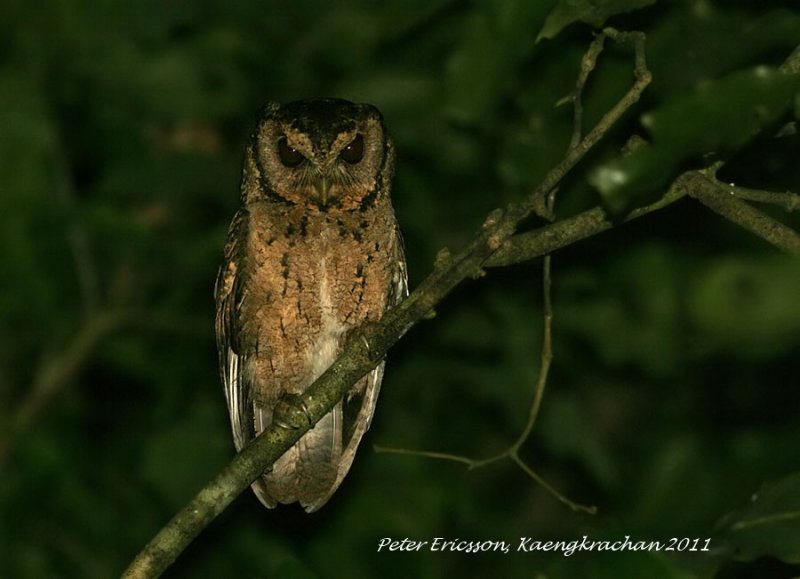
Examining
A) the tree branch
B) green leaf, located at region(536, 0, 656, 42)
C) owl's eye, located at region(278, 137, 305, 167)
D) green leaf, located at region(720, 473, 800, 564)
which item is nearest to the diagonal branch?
the tree branch

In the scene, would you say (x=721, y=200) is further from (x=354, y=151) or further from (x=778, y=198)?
(x=354, y=151)

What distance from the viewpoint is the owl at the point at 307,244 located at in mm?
3365

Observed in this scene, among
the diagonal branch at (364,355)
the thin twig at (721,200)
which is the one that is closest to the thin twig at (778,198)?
the thin twig at (721,200)

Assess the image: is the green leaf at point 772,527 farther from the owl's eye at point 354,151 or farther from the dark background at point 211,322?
the owl's eye at point 354,151

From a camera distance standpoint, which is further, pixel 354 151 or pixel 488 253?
pixel 354 151

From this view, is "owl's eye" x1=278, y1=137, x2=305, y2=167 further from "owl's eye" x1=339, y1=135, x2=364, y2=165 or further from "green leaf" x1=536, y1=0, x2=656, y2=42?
"green leaf" x1=536, y1=0, x2=656, y2=42

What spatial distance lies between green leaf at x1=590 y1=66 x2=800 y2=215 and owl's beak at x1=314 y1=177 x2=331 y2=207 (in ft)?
5.15

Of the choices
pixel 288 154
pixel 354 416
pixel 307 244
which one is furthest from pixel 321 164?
pixel 354 416

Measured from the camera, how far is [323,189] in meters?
3.34

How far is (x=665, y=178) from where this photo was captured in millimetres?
1912

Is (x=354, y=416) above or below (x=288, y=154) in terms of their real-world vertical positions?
below

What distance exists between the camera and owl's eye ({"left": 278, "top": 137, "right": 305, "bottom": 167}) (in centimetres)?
337

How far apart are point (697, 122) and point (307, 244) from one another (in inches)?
67.5

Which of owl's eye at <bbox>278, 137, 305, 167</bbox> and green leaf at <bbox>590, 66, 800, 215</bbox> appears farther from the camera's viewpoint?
owl's eye at <bbox>278, 137, 305, 167</bbox>
